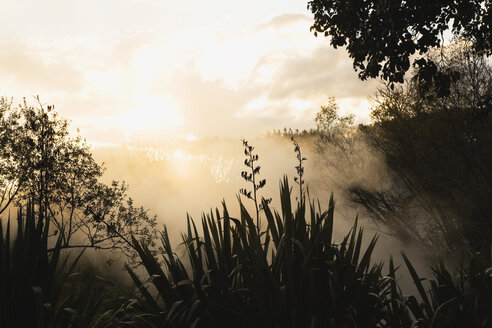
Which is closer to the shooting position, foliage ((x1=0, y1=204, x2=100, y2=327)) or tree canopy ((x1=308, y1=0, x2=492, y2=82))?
→ foliage ((x1=0, y1=204, x2=100, y2=327))

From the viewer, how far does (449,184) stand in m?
17.7

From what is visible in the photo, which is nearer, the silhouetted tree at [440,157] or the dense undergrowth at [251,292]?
the dense undergrowth at [251,292]

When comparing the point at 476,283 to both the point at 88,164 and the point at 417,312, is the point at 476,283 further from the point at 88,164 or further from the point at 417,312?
the point at 88,164

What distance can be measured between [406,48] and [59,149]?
13.5 meters

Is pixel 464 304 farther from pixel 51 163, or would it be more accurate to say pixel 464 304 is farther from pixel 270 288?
pixel 51 163

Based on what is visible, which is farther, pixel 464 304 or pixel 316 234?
pixel 316 234

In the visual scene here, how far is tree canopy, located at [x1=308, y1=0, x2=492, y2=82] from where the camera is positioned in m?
7.02

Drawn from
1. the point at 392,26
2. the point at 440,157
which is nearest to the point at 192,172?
the point at 440,157

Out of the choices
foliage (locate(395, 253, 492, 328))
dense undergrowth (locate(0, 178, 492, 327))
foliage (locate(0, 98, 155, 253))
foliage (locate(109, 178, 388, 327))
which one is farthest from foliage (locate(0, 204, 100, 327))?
foliage (locate(0, 98, 155, 253))

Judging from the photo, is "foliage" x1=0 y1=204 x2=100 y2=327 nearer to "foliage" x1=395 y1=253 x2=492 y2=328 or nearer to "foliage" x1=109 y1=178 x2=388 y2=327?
"foliage" x1=109 y1=178 x2=388 y2=327

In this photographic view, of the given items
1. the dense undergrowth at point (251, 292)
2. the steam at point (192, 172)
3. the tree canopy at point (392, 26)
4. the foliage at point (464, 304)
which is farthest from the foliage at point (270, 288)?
the steam at point (192, 172)

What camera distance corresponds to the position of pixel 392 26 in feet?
22.7

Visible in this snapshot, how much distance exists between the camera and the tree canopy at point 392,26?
23.0ft

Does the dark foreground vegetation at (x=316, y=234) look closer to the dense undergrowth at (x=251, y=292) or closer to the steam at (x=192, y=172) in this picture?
the dense undergrowth at (x=251, y=292)
